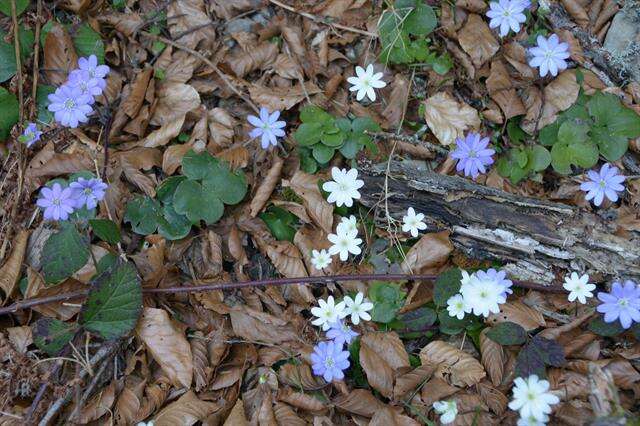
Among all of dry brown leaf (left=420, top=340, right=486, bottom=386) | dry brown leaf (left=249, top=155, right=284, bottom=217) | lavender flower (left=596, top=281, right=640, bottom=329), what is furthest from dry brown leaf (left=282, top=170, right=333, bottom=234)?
lavender flower (left=596, top=281, right=640, bottom=329)

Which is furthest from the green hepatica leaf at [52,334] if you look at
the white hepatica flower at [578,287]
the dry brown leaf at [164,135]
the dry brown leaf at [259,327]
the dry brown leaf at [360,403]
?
the white hepatica flower at [578,287]

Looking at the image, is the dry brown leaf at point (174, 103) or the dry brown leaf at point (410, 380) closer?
the dry brown leaf at point (410, 380)

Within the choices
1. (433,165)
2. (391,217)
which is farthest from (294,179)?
(433,165)

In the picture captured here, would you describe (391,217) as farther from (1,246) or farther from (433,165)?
(1,246)

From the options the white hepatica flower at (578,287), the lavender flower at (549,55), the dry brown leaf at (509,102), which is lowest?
the white hepatica flower at (578,287)

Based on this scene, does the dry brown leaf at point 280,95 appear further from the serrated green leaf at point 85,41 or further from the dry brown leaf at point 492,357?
the dry brown leaf at point 492,357

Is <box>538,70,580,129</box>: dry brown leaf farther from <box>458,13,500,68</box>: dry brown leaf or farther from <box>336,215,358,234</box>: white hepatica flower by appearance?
<box>336,215,358,234</box>: white hepatica flower

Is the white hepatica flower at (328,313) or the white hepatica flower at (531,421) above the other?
the white hepatica flower at (531,421)
